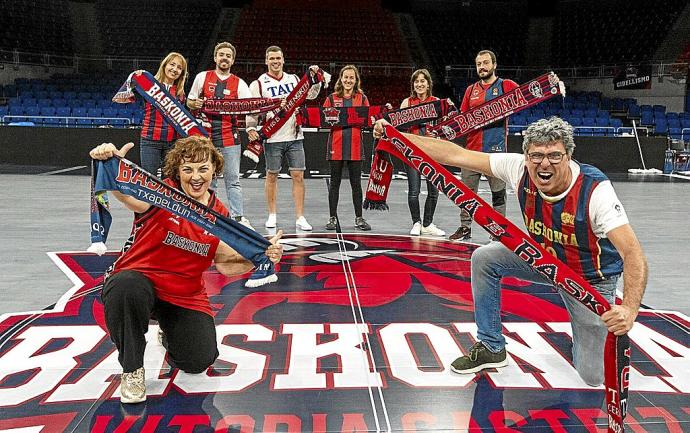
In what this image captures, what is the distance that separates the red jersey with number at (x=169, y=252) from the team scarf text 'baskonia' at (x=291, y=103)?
3005mm

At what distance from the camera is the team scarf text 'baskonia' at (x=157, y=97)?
4723mm

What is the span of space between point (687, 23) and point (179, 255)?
20436 millimetres

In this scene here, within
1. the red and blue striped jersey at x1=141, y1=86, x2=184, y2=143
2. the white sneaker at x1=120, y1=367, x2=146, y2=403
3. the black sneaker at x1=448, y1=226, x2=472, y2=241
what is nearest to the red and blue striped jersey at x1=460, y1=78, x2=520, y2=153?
the black sneaker at x1=448, y1=226, x2=472, y2=241

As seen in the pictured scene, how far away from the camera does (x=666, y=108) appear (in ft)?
57.6

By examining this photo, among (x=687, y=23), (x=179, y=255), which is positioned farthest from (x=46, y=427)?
(x=687, y=23)

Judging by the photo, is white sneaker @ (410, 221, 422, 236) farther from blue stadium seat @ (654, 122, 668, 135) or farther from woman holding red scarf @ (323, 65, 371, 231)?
blue stadium seat @ (654, 122, 668, 135)

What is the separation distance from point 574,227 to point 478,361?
0.71 meters

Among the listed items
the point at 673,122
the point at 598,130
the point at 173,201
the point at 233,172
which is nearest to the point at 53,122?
the point at 233,172

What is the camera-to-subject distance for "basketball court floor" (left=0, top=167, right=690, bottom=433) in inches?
90.4

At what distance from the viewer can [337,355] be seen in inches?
114

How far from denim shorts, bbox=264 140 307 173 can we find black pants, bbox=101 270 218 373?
10.6ft

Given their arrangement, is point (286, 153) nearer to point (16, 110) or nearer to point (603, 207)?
point (603, 207)

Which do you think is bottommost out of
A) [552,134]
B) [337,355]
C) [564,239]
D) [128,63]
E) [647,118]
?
[337,355]

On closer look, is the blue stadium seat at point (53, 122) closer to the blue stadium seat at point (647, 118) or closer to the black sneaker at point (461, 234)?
the black sneaker at point (461, 234)
